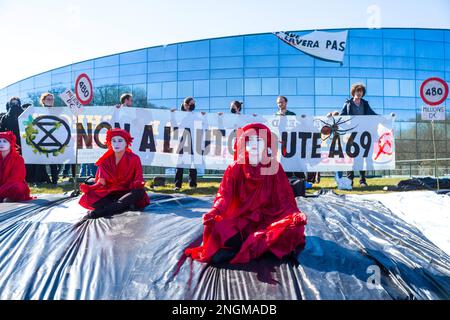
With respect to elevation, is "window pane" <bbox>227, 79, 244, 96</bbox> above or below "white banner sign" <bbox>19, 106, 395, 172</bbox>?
above

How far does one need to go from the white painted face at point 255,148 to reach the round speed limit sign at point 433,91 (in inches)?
201

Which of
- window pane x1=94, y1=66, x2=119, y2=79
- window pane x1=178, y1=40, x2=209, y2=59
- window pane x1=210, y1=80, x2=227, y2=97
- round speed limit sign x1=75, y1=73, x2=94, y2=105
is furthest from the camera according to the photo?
window pane x1=94, y1=66, x2=119, y2=79

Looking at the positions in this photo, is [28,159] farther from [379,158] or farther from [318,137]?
[379,158]

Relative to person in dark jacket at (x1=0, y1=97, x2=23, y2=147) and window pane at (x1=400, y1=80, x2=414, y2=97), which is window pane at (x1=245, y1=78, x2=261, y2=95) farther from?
person in dark jacket at (x1=0, y1=97, x2=23, y2=147)

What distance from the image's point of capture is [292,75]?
1989 cm

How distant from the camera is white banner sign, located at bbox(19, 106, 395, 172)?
707 cm

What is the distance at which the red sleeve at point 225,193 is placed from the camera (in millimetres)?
2581

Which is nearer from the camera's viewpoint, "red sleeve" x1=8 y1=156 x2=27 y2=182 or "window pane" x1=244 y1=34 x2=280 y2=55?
"red sleeve" x1=8 y1=156 x2=27 y2=182

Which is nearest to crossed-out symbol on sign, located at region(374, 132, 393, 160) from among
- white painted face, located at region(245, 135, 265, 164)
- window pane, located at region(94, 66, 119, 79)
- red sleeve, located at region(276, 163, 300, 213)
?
red sleeve, located at region(276, 163, 300, 213)

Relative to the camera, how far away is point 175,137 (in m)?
7.14

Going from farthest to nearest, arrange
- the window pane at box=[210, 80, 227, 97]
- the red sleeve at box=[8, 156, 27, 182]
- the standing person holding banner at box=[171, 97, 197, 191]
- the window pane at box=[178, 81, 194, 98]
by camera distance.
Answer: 1. the window pane at box=[178, 81, 194, 98]
2. the window pane at box=[210, 80, 227, 97]
3. the standing person holding banner at box=[171, 97, 197, 191]
4. the red sleeve at box=[8, 156, 27, 182]

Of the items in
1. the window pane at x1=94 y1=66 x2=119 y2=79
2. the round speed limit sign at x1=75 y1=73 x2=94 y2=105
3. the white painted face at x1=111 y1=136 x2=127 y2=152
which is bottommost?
the white painted face at x1=111 y1=136 x2=127 y2=152
